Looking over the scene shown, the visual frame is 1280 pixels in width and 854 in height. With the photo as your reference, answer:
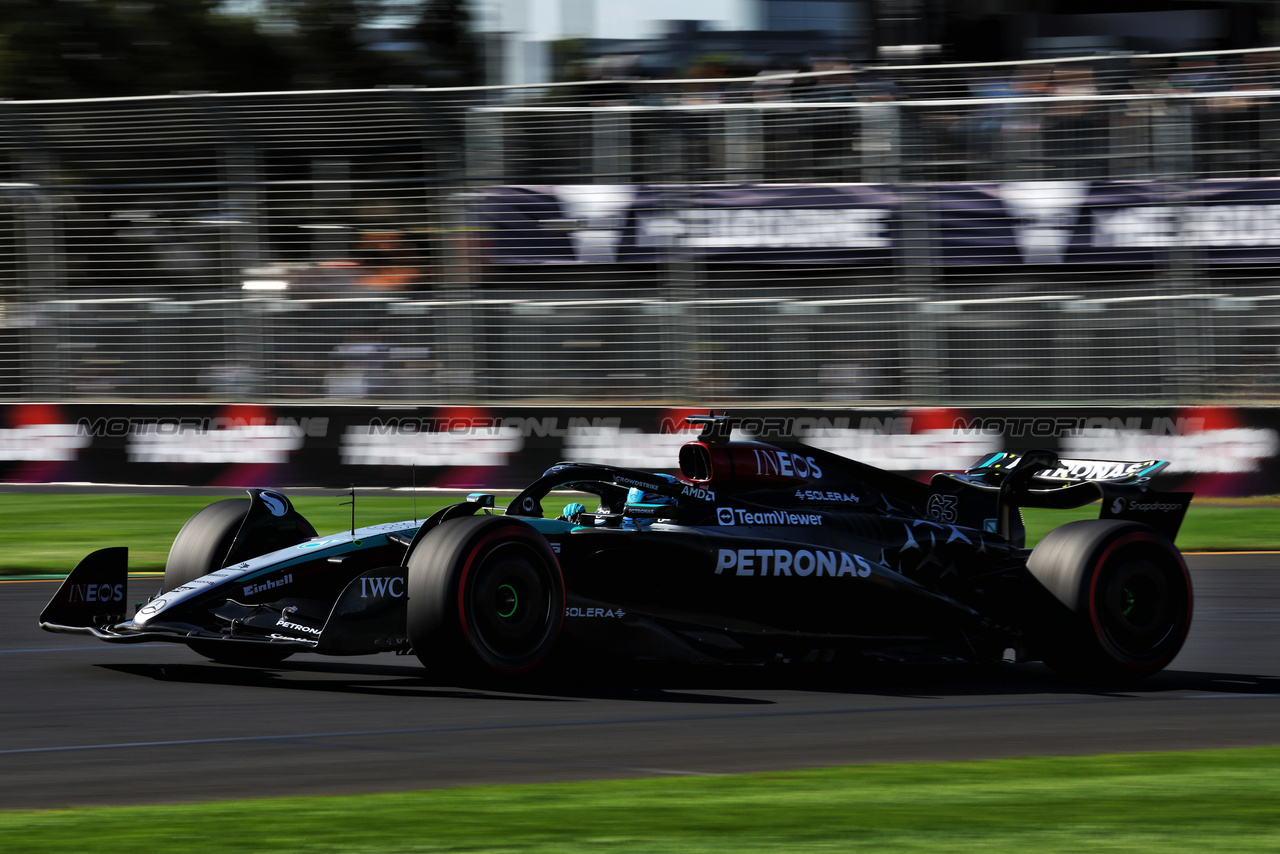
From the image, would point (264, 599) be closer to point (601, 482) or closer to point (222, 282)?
point (601, 482)

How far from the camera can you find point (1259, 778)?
5.29m

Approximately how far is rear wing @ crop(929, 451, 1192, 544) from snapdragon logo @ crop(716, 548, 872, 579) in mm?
837

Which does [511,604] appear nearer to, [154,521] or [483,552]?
[483,552]

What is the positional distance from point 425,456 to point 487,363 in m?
1.14

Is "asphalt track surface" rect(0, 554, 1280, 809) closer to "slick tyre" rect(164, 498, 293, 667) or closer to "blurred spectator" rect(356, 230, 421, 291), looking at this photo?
"slick tyre" rect(164, 498, 293, 667)

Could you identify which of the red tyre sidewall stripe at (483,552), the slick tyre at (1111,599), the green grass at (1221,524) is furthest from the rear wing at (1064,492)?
the green grass at (1221,524)

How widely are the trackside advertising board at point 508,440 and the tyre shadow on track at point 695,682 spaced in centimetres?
836

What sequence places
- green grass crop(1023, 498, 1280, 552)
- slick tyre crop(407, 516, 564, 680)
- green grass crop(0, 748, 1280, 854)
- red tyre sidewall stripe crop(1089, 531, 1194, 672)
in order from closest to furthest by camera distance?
green grass crop(0, 748, 1280, 854), slick tyre crop(407, 516, 564, 680), red tyre sidewall stripe crop(1089, 531, 1194, 672), green grass crop(1023, 498, 1280, 552)

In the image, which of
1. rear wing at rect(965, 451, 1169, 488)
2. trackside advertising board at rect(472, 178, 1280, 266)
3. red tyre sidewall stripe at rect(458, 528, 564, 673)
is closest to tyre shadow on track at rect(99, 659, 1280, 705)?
red tyre sidewall stripe at rect(458, 528, 564, 673)

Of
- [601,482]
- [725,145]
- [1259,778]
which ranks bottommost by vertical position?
[1259,778]

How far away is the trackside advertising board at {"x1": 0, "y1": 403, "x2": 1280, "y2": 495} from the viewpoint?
16.1m

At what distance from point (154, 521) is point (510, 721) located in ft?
31.2

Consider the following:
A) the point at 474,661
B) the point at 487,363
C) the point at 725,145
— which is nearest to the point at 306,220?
the point at 487,363

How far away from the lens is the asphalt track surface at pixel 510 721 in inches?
208
